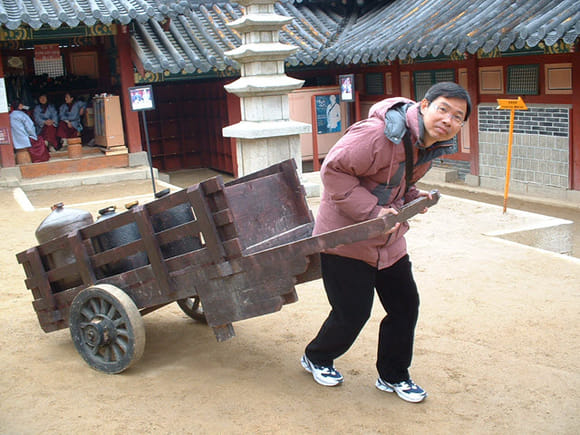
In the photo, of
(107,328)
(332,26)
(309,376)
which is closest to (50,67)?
(332,26)

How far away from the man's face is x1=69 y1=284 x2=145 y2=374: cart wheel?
1.94 metres

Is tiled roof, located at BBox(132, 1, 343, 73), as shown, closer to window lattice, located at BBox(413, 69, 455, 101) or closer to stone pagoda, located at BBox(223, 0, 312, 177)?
window lattice, located at BBox(413, 69, 455, 101)

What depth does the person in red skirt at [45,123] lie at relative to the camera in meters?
14.4

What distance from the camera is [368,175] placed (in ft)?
10.7

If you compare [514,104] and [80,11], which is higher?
[80,11]

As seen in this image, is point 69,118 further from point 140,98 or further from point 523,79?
point 523,79

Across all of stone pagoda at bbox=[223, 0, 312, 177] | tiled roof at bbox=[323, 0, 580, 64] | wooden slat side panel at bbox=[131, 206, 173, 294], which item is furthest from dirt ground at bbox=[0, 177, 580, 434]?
tiled roof at bbox=[323, 0, 580, 64]

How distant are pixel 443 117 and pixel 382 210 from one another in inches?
20.5

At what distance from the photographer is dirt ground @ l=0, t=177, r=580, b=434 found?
3.42m

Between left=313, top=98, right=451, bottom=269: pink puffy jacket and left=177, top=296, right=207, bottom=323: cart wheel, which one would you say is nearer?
left=313, top=98, right=451, bottom=269: pink puffy jacket

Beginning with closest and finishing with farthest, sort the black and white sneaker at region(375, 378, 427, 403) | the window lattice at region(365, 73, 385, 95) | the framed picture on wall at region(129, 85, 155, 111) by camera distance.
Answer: the black and white sneaker at region(375, 378, 427, 403)
the framed picture on wall at region(129, 85, 155, 111)
the window lattice at region(365, 73, 385, 95)

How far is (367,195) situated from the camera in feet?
10.6

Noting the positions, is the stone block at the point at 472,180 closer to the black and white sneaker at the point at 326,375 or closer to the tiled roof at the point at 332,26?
the tiled roof at the point at 332,26

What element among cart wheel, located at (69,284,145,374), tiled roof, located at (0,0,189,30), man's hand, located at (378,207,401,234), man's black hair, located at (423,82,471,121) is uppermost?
tiled roof, located at (0,0,189,30)
